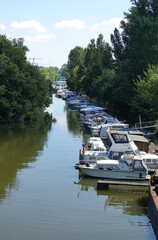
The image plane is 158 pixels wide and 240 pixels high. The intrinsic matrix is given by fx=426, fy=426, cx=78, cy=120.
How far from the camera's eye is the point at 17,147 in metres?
49.4

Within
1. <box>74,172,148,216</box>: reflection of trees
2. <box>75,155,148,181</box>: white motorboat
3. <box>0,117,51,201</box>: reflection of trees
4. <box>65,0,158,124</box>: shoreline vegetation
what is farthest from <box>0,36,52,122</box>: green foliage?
<box>74,172,148,216</box>: reflection of trees

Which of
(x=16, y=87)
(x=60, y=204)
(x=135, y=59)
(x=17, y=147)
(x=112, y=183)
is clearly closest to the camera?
(x=60, y=204)

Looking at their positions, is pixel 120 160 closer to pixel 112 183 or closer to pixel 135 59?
pixel 112 183

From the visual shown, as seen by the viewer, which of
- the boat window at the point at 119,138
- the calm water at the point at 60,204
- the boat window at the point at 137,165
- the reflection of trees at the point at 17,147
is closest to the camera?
the calm water at the point at 60,204

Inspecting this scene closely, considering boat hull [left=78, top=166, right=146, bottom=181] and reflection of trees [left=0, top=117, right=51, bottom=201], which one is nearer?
boat hull [left=78, top=166, right=146, bottom=181]

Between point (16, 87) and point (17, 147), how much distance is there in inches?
876

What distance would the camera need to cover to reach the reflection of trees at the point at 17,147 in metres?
34.5

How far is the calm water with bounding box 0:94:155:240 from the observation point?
23.4 m

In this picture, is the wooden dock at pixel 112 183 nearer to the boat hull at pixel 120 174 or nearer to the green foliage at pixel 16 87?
the boat hull at pixel 120 174

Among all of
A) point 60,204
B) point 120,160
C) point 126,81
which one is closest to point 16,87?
point 126,81

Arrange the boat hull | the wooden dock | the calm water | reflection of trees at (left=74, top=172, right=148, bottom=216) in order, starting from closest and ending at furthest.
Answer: the calm water, reflection of trees at (left=74, top=172, right=148, bottom=216), the wooden dock, the boat hull

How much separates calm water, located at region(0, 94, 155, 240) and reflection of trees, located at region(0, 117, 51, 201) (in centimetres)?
8

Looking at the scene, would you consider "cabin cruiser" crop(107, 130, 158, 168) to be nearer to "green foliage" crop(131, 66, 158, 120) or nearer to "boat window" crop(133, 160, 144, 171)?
"boat window" crop(133, 160, 144, 171)

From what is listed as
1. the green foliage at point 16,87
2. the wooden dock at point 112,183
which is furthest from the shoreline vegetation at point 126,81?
the wooden dock at point 112,183
